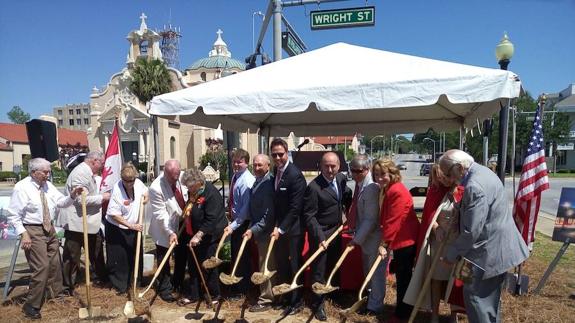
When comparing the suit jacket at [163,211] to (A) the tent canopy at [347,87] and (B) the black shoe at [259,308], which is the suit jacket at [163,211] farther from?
(B) the black shoe at [259,308]

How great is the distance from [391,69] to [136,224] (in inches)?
140

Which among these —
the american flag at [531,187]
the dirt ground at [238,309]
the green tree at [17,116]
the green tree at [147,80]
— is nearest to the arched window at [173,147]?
the green tree at [147,80]

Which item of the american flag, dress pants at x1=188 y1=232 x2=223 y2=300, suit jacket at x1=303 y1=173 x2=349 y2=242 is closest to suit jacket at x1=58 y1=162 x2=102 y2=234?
dress pants at x1=188 y1=232 x2=223 y2=300

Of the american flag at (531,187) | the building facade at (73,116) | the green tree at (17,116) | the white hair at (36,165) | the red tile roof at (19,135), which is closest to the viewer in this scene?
→ the white hair at (36,165)

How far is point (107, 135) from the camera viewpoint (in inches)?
1537

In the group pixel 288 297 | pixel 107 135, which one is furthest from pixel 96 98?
pixel 288 297

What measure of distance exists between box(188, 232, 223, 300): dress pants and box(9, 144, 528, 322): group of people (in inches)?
0.5

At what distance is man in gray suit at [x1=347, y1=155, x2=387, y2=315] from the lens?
379cm

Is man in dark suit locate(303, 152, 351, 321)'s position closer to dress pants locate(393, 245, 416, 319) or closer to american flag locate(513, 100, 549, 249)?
dress pants locate(393, 245, 416, 319)

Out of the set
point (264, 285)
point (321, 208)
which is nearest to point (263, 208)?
point (321, 208)

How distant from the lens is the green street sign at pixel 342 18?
22.6 ft

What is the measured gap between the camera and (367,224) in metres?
3.80

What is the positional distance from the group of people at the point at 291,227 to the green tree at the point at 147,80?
105ft

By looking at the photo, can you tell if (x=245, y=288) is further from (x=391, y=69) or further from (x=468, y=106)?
(x=468, y=106)
